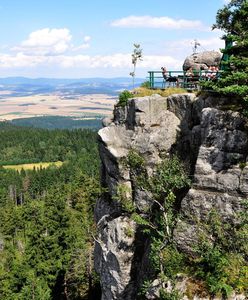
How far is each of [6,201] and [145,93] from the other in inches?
3687

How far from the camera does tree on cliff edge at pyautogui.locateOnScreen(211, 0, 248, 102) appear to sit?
26.1m

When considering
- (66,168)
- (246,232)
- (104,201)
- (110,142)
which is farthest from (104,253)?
(66,168)

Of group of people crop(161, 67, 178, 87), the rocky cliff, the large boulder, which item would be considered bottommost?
the rocky cliff

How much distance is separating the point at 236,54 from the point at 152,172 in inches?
449

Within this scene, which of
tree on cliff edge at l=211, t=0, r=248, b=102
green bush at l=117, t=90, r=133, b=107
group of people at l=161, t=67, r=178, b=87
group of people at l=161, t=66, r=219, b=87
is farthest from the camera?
group of people at l=161, t=67, r=178, b=87

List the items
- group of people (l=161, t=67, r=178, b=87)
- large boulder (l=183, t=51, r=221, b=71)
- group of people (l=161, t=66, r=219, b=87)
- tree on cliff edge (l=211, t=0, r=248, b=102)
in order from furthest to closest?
large boulder (l=183, t=51, r=221, b=71) → group of people (l=161, t=67, r=178, b=87) → group of people (l=161, t=66, r=219, b=87) → tree on cliff edge (l=211, t=0, r=248, b=102)

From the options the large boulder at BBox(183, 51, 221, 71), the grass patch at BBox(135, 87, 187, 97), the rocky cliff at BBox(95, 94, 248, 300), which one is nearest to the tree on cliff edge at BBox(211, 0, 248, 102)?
the rocky cliff at BBox(95, 94, 248, 300)

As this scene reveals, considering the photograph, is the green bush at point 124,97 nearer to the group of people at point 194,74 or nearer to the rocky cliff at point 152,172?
the rocky cliff at point 152,172

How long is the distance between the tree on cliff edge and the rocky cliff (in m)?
1.66

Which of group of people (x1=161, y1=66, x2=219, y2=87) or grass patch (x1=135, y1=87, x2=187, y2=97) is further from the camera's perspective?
grass patch (x1=135, y1=87, x2=187, y2=97)

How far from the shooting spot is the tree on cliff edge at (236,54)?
26.1m

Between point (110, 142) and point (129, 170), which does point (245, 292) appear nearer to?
point (129, 170)

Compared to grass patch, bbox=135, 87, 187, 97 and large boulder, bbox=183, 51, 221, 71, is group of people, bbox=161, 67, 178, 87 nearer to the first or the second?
grass patch, bbox=135, 87, 187, 97

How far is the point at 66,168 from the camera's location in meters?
153
